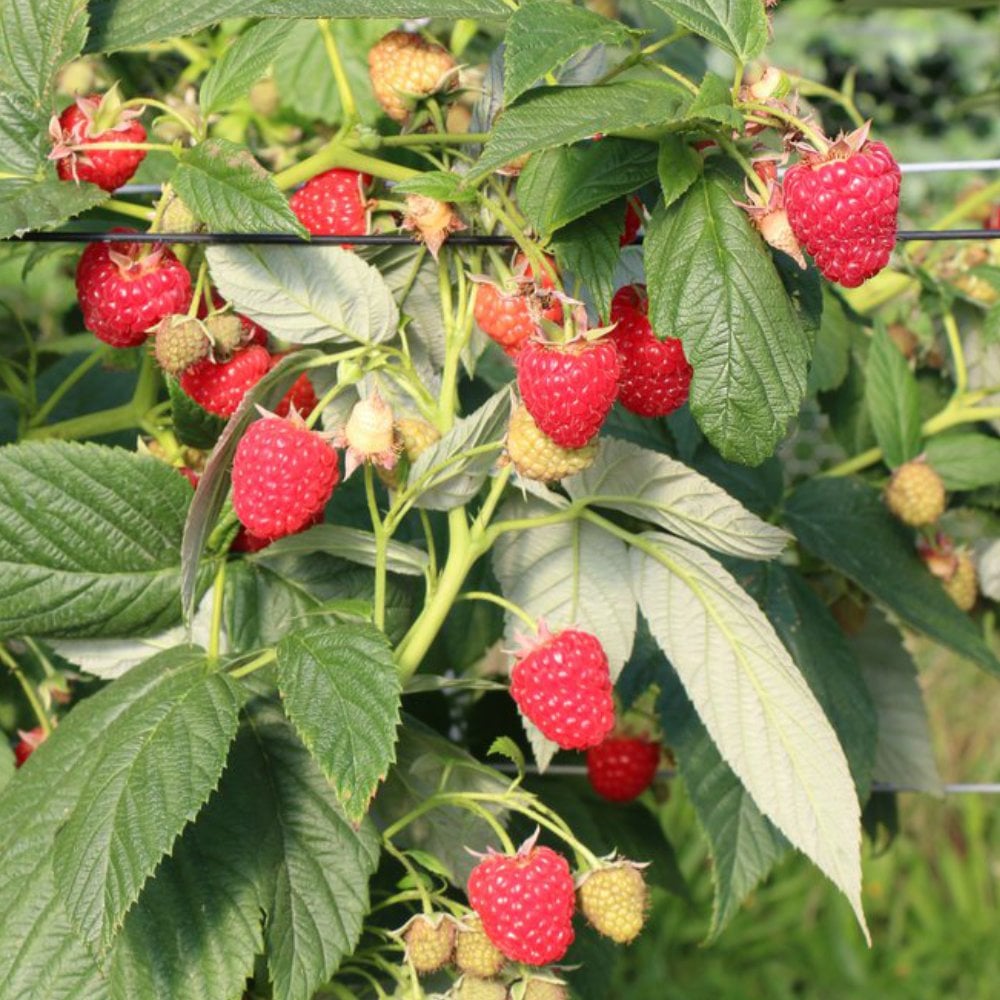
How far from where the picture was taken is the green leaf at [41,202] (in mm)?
887

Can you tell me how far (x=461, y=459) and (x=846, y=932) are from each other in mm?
1717

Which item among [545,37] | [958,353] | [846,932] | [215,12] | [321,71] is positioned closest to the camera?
[545,37]

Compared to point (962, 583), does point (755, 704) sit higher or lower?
higher

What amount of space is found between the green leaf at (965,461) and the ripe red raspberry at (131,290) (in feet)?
2.17

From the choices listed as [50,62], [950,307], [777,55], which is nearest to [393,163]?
[50,62]

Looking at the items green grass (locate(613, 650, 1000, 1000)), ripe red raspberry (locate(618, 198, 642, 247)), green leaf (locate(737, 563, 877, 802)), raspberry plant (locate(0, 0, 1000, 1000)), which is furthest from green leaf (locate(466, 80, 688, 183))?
green grass (locate(613, 650, 1000, 1000))

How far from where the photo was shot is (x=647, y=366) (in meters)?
0.90

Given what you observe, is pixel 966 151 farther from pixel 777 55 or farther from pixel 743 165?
pixel 743 165

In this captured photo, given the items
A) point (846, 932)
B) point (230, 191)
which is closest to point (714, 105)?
point (230, 191)

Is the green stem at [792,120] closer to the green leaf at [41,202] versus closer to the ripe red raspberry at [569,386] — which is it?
the ripe red raspberry at [569,386]

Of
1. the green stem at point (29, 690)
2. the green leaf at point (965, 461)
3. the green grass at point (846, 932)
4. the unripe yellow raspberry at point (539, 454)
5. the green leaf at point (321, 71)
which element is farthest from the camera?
the green grass at point (846, 932)

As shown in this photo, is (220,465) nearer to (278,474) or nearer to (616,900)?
(278,474)

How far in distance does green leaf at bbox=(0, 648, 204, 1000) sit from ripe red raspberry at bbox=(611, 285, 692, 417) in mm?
295

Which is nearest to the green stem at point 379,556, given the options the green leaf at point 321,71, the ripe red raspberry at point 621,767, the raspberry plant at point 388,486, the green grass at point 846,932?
the raspberry plant at point 388,486
